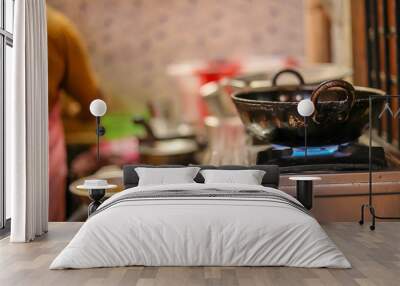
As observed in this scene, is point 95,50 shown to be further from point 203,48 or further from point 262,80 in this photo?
point 262,80

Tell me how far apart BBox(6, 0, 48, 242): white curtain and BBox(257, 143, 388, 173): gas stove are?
231 cm

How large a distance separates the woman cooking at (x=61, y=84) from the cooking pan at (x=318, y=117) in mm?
1627

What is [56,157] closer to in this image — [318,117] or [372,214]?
[318,117]

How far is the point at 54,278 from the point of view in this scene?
412 cm

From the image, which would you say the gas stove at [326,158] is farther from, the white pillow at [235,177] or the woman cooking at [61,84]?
the woman cooking at [61,84]

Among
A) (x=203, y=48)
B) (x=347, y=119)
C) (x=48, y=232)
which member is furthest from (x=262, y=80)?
(x=48, y=232)

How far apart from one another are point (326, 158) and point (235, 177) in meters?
1.25

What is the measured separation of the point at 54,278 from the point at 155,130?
3.14 metres

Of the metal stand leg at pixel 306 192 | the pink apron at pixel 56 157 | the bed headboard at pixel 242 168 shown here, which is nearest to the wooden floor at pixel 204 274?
the metal stand leg at pixel 306 192

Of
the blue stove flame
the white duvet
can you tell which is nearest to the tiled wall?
the blue stove flame

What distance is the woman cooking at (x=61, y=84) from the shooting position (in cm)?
716

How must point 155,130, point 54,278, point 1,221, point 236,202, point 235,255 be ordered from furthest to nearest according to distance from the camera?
point 155,130, point 1,221, point 236,202, point 235,255, point 54,278

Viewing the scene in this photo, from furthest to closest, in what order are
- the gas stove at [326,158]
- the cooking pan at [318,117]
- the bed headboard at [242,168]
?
1. the gas stove at [326,158]
2. the cooking pan at [318,117]
3. the bed headboard at [242,168]

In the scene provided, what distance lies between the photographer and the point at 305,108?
621cm
